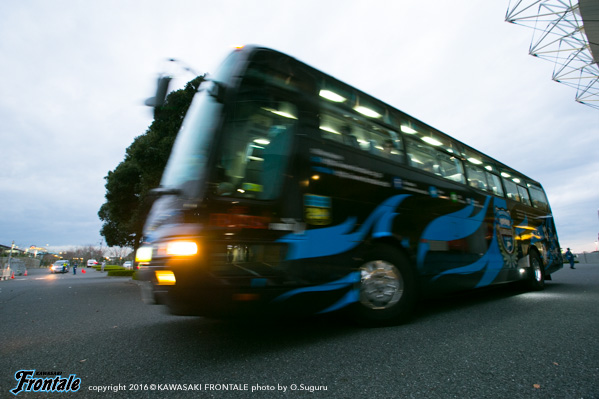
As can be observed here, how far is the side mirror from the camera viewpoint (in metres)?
2.89

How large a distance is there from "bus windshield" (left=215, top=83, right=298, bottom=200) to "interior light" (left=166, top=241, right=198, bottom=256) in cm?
48

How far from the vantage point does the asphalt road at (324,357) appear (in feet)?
6.23

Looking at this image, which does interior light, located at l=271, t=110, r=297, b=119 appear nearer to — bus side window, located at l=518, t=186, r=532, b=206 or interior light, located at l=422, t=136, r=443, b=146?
interior light, located at l=422, t=136, r=443, b=146

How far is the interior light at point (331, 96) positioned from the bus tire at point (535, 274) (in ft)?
20.9

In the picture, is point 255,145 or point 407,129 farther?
point 407,129

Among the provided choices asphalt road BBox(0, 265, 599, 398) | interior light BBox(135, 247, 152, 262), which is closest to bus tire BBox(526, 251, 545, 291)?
asphalt road BBox(0, 265, 599, 398)

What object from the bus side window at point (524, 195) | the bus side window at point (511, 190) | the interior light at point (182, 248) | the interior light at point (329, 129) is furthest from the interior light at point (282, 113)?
the bus side window at point (524, 195)

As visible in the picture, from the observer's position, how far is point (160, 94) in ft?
9.57

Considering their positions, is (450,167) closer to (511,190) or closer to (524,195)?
(511,190)

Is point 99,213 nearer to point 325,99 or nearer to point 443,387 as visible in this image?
point 325,99

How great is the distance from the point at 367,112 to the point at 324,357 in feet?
9.93

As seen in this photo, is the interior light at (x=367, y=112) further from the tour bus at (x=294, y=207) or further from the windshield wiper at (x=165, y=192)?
the windshield wiper at (x=165, y=192)

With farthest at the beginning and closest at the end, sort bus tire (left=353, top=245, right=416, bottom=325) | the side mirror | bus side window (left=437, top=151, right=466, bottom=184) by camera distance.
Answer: bus side window (left=437, top=151, right=466, bottom=184) < bus tire (left=353, top=245, right=416, bottom=325) < the side mirror

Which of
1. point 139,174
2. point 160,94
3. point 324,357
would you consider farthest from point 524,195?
point 139,174
